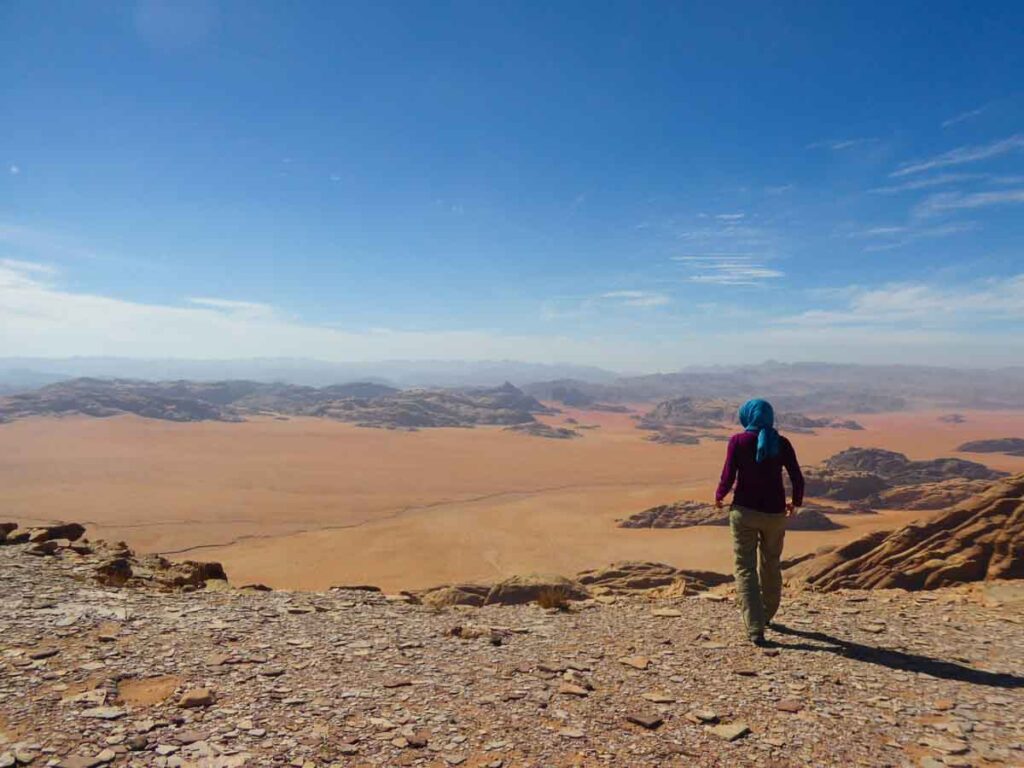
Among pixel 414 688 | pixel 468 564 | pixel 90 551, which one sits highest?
pixel 414 688

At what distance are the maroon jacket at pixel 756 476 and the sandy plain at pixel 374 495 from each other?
15.1 meters

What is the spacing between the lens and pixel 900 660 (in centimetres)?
591

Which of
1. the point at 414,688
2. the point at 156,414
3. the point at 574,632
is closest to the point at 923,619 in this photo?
the point at 574,632

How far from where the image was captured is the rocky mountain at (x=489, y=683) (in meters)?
4.07

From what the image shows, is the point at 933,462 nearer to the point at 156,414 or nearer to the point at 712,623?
the point at 712,623

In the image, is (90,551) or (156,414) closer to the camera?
(90,551)

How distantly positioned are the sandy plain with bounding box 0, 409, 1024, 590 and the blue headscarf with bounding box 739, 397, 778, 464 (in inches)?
602

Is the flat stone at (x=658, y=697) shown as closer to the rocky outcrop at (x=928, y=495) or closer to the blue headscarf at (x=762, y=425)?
the blue headscarf at (x=762, y=425)

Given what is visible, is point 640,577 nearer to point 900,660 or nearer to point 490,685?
point 900,660

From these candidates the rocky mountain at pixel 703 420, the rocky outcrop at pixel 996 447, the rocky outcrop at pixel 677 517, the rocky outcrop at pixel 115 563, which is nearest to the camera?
the rocky outcrop at pixel 115 563

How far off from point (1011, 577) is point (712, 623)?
6.53 m

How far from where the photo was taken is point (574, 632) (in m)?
7.21

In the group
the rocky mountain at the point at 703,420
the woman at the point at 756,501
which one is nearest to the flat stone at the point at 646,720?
the woman at the point at 756,501

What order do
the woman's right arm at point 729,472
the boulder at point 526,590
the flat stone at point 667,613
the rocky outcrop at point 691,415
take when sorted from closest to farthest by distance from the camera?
the woman's right arm at point 729,472, the flat stone at point 667,613, the boulder at point 526,590, the rocky outcrop at point 691,415
